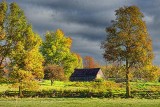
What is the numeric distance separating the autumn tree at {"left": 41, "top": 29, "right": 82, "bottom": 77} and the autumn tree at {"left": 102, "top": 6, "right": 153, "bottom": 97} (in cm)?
5859

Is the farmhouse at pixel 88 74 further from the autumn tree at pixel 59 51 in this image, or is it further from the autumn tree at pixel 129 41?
the autumn tree at pixel 129 41

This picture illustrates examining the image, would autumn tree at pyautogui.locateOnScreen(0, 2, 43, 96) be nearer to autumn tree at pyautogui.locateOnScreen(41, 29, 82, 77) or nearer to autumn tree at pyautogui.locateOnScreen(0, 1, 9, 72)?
autumn tree at pyautogui.locateOnScreen(0, 1, 9, 72)

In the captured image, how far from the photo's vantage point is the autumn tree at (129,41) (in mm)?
62719

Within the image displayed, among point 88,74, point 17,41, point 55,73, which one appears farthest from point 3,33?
point 88,74

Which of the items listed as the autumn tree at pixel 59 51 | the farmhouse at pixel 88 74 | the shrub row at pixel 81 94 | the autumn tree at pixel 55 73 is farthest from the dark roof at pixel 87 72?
the shrub row at pixel 81 94

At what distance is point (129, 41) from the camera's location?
63438 mm

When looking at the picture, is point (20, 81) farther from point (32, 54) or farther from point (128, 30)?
point (128, 30)

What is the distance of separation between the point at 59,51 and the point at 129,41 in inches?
2466

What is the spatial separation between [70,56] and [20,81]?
201ft

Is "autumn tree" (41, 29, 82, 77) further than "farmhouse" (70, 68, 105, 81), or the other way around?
"farmhouse" (70, 68, 105, 81)

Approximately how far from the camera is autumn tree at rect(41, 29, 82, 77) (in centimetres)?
12256

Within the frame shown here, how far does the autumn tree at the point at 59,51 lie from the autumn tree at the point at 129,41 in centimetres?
5859

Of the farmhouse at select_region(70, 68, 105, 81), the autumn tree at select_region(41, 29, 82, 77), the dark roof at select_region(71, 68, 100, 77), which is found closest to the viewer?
the autumn tree at select_region(41, 29, 82, 77)

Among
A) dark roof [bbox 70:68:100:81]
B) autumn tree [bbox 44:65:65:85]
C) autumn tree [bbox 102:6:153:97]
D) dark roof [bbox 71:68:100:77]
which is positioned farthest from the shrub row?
dark roof [bbox 71:68:100:77]
